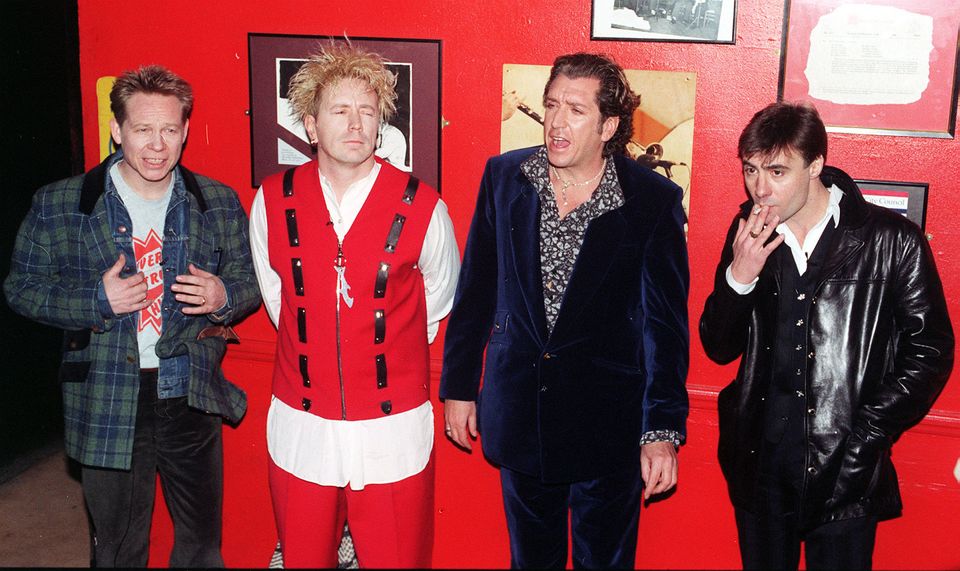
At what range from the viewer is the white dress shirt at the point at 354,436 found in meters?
2.77

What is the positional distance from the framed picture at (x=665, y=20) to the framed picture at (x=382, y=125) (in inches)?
24.6

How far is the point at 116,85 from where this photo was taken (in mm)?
2891

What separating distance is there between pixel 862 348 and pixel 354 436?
159 cm

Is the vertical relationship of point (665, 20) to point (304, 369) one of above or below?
above

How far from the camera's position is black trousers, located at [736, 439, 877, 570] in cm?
266

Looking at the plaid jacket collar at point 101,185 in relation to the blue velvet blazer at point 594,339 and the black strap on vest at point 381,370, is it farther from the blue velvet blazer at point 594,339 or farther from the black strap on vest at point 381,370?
the blue velvet blazer at point 594,339

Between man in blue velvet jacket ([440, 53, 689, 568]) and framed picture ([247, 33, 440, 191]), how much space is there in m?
0.55

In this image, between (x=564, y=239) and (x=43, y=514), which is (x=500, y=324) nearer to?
(x=564, y=239)

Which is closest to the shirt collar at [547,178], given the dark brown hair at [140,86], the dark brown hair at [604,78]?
the dark brown hair at [604,78]

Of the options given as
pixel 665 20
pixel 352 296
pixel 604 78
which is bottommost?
pixel 352 296

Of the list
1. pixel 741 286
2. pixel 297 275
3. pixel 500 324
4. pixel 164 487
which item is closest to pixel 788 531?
pixel 741 286

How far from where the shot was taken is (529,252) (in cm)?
273

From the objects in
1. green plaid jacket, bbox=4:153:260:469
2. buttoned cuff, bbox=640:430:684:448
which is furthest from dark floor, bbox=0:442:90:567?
buttoned cuff, bbox=640:430:684:448

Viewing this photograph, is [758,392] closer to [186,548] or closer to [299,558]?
[299,558]
